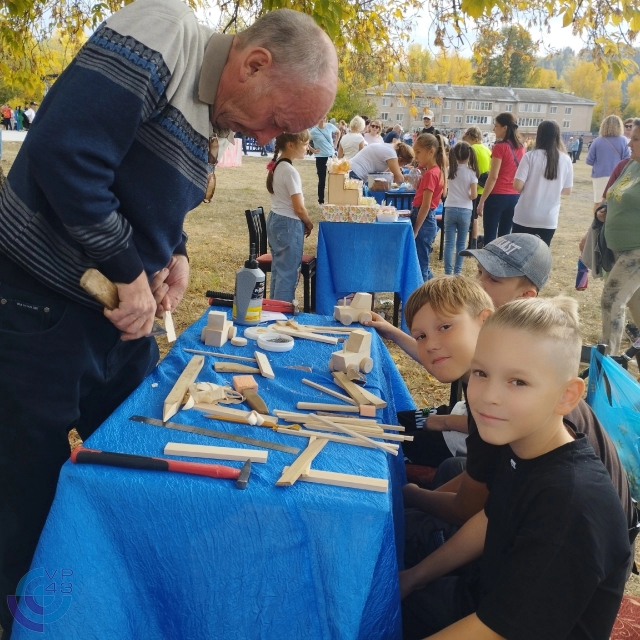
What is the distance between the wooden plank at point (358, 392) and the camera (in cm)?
177

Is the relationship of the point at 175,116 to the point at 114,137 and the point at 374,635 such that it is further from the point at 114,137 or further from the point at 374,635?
the point at 374,635

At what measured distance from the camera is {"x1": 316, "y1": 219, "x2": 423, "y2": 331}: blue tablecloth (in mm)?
5254

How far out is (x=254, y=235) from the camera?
5266 millimetres

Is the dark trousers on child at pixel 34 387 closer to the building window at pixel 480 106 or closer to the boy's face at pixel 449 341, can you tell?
the boy's face at pixel 449 341

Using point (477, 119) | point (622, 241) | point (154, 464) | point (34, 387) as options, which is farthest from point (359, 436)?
point (477, 119)

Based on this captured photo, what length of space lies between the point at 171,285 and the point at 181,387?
1.33ft

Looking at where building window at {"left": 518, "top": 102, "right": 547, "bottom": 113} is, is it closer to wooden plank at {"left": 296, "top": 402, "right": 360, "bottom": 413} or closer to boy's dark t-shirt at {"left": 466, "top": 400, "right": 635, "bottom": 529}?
boy's dark t-shirt at {"left": 466, "top": 400, "right": 635, "bottom": 529}

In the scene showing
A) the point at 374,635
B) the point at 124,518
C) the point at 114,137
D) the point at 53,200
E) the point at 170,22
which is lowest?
the point at 374,635

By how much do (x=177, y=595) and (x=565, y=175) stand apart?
6.19 m

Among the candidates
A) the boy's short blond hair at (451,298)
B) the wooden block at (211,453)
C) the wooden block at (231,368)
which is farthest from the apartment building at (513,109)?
the wooden block at (211,453)

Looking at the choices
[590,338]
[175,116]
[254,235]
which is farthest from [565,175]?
[175,116]

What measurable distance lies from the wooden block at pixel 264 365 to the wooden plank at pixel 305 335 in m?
0.26

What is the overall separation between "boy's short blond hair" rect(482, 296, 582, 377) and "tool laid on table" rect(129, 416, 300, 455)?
1.98 ft

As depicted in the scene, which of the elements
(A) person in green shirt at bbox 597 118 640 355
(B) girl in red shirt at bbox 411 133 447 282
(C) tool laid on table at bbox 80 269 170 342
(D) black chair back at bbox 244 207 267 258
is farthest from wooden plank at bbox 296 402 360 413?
(B) girl in red shirt at bbox 411 133 447 282
